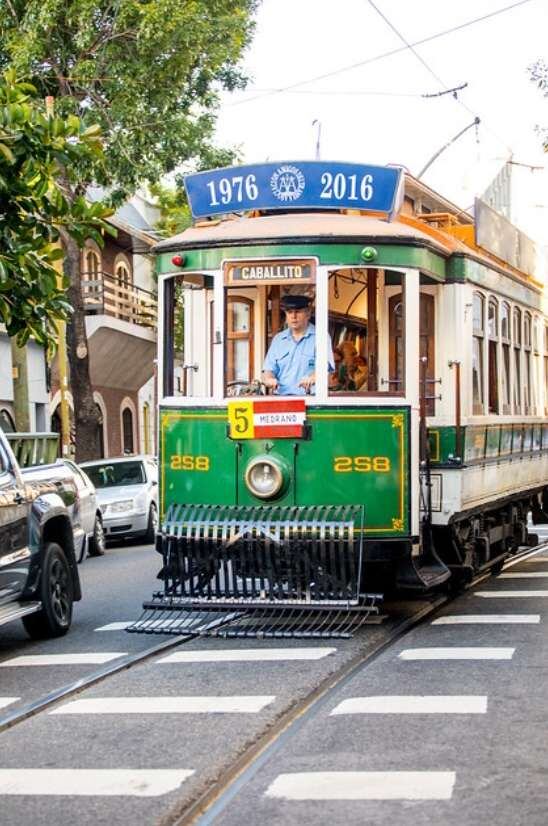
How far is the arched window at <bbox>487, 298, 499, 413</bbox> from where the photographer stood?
1444 cm

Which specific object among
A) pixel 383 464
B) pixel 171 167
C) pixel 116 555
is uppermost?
pixel 171 167

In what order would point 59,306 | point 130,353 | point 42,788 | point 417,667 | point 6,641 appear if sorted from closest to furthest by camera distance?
point 42,788 < point 417,667 < point 6,641 < point 59,306 < point 130,353

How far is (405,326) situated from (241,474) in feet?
5.34

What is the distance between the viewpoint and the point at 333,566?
1131 cm

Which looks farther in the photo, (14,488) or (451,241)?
Answer: (451,241)

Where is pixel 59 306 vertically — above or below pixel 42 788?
above

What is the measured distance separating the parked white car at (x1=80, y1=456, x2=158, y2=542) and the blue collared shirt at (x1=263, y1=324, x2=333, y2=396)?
1318cm

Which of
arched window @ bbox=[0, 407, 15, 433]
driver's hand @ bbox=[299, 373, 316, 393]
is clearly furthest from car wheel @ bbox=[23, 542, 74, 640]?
arched window @ bbox=[0, 407, 15, 433]

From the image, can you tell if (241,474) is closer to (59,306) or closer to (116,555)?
(59,306)

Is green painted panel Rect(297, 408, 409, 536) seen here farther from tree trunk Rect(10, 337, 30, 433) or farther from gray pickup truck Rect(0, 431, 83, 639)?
tree trunk Rect(10, 337, 30, 433)

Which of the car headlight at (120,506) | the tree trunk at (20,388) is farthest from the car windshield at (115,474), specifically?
the tree trunk at (20,388)

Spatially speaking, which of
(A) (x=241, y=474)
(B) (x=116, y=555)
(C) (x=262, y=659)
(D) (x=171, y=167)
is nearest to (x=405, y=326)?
(A) (x=241, y=474)

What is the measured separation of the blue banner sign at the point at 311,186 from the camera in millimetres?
12227

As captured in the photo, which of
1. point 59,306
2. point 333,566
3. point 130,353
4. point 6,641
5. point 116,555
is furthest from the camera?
point 130,353
